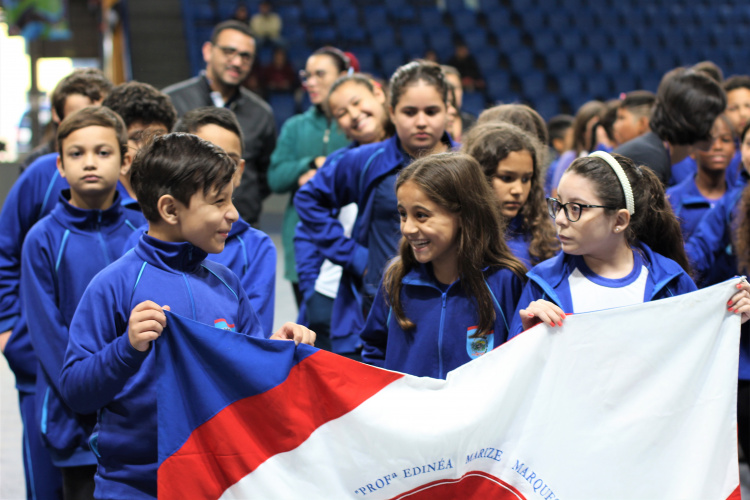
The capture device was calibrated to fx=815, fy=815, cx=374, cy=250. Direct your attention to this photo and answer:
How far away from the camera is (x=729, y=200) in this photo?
3141 mm

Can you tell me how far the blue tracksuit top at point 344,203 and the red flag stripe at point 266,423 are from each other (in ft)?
3.51

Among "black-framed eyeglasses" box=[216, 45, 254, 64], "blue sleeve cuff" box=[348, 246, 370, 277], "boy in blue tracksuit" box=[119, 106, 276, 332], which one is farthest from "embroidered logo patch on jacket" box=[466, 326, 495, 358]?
"black-framed eyeglasses" box=[216, 45, 254, 64]

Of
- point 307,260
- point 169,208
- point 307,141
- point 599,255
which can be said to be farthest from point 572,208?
point 307,141

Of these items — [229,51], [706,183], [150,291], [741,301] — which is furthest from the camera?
[229,51]

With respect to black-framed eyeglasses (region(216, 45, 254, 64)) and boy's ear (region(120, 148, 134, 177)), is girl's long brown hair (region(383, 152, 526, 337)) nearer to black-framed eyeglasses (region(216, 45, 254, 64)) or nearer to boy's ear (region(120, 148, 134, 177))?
boy's ear (region(120, 148, 134, 177))

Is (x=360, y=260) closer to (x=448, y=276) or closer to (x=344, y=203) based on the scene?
(x=344, y=203)

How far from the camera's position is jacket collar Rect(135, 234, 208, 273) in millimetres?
1951

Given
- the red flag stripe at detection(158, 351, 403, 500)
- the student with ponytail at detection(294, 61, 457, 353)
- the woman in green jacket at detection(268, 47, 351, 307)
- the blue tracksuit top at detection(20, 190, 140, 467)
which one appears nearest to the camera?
→ the red flag stripe at detection(158, 351, 403, 500)

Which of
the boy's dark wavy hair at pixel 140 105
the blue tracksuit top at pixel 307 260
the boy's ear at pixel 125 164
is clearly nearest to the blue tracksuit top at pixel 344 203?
the blue tracksuit top at pixel 307 260

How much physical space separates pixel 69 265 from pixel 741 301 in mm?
1862

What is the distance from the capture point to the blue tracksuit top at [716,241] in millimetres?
3119

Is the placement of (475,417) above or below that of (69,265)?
Answer: below

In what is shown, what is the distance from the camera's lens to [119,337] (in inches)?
71.6

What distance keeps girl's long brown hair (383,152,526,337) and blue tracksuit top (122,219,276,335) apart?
1.23ft
